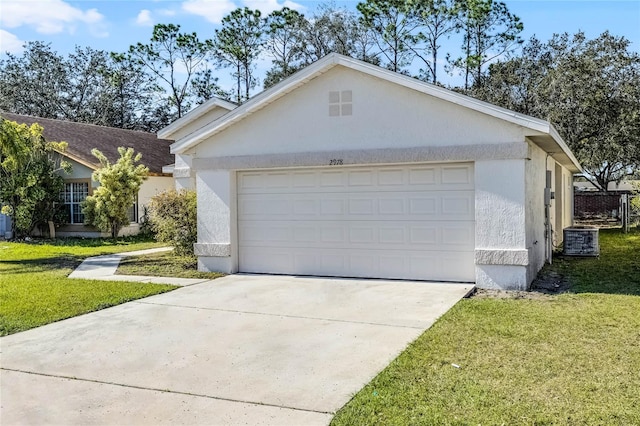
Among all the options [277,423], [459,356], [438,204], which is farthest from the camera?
[438,204]

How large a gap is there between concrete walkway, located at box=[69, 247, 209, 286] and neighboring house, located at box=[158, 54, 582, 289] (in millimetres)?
1045

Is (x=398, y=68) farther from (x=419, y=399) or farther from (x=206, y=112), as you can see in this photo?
(x=419, y=399)

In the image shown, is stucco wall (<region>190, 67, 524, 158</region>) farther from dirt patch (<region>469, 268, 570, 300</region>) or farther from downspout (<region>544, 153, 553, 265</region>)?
downspout (<region>544, 153, 553, 265</region>)

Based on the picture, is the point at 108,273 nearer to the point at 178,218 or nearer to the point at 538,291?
the point at 178,218

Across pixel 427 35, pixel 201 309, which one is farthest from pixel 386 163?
pixel 427 35

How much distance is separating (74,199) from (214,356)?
1764cm

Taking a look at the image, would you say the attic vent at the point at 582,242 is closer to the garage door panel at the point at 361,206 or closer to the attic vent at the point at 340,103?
the garage door panel at the point at 361,206

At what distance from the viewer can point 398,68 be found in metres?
35.6

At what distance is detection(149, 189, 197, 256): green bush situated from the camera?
41.5ft

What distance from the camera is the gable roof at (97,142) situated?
851 inches

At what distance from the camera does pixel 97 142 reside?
2411cm

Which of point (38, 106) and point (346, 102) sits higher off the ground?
point (38, 106)

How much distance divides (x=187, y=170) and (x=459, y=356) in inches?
626

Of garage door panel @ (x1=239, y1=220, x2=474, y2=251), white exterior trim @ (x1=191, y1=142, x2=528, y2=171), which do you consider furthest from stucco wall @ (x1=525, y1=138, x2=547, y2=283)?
garage door panel @ (x1=239, y1=220, x2=474, y2=251)
